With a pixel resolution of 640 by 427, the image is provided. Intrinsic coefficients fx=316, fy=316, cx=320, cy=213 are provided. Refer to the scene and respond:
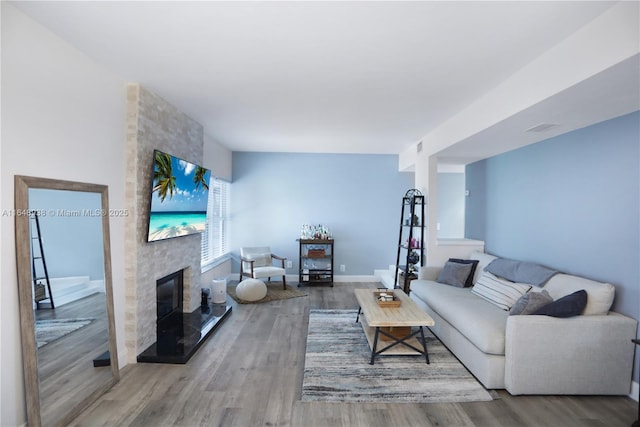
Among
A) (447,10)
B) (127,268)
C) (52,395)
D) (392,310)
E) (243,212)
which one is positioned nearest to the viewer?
(447,10)

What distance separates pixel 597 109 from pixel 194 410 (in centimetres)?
379

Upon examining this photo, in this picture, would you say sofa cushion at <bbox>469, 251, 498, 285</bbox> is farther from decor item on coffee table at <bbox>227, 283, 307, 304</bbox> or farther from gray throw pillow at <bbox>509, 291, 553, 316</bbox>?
decor item on coffee table at <bbox>227, 283, 307, 304</bbox>

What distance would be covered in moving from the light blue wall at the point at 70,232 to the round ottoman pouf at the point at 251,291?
8.29 ft

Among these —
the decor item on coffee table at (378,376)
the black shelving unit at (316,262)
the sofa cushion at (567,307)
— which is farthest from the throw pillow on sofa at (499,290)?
the black shelving unit at (316,262)

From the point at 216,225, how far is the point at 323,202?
210 cm

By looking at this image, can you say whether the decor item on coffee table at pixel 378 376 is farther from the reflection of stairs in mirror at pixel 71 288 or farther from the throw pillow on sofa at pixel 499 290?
the reflection of stairs in mirror at pixel 71 288

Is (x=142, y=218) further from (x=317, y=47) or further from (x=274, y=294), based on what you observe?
(x=274, y=294)

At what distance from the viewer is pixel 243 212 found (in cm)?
631

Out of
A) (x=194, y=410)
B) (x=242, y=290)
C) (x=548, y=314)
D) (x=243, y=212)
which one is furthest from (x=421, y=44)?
(x=243, y=212)

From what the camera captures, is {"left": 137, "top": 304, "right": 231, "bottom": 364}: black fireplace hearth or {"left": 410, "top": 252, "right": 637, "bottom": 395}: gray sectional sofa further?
{"left": 137, "top": 304, "right": 231, "bottom": 364}: black fireplace hearth

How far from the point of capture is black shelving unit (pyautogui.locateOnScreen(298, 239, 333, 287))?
600 centimetres

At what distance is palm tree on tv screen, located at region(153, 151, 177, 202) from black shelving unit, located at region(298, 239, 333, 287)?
123 inches

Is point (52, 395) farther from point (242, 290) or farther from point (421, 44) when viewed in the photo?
point (421, 44)

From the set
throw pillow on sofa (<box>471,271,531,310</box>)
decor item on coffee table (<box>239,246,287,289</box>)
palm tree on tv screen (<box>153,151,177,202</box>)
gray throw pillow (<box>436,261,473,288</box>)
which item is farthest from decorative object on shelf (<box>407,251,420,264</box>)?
palm tree on tv screen (<box>153,151,177,202</box>)
